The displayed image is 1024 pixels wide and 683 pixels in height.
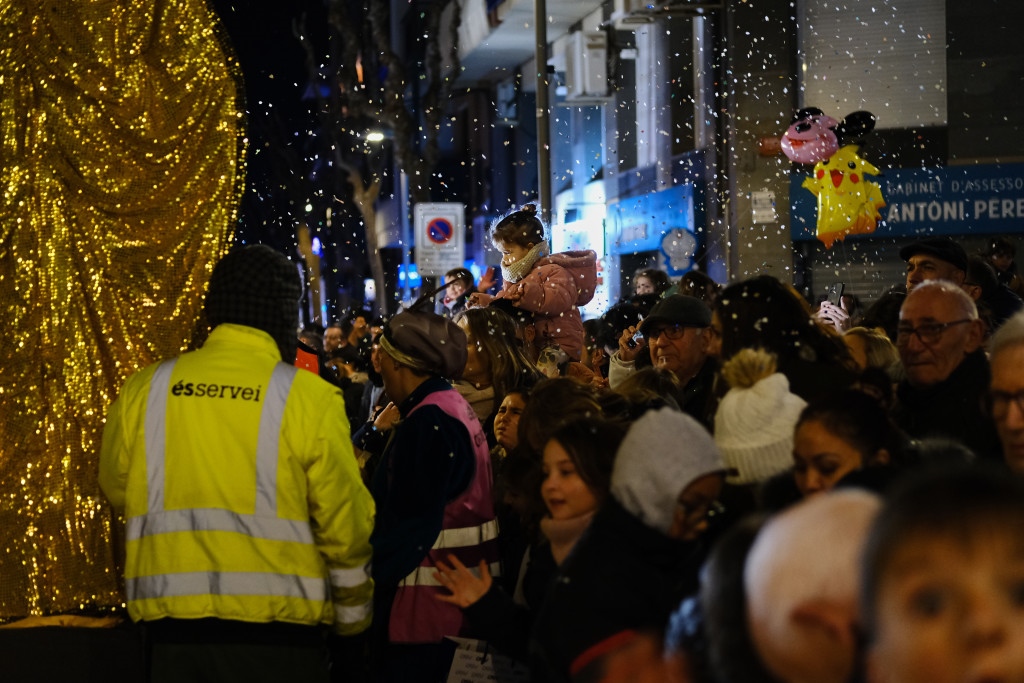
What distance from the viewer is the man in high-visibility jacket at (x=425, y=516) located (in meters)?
4.62

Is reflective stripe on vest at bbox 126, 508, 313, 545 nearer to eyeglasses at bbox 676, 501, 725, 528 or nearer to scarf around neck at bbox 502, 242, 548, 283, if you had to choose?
eyeglasses at bbox 676, 501, 725, 528

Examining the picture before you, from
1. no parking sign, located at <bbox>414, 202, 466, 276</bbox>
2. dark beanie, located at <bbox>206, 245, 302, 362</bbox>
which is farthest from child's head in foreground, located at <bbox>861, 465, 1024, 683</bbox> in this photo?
no parking sign, located at <bbox>414, 202, 466, 276</bbox>

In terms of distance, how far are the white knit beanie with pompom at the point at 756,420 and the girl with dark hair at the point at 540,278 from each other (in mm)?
3398

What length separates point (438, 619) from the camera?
4.74m

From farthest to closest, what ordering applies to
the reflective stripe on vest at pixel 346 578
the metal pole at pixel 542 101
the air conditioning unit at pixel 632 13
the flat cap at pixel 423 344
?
1. the air conditioning unit at pixel 632 13
2. the metal pole at pixel 542 101
3. the flat cap at pixel 423 344
4. the reflective stripe on vest at pixel 346 578

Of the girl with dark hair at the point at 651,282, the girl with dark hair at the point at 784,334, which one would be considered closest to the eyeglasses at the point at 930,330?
the girl with dark hair at the point at 784,334

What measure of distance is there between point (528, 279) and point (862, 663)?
5746 mm

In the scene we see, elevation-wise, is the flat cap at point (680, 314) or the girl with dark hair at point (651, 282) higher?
the girl with dark hair at point (651, 282)

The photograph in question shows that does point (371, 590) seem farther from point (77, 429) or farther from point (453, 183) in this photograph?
point (453, 183)

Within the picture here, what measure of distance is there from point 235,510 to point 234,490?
0.06 m

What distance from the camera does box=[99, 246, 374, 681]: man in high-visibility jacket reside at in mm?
3863

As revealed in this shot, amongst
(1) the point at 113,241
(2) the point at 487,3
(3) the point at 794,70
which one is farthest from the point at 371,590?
(2) the point at 487,3

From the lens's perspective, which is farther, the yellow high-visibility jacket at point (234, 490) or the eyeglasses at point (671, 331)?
the eyeglasses at point (671, 331)

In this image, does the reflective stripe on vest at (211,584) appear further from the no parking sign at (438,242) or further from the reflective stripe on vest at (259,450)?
the no parking sign at (438,242)
